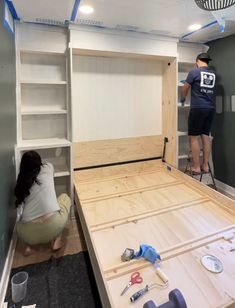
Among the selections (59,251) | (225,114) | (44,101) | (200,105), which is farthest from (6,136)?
(225,114)

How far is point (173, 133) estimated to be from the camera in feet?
10.6

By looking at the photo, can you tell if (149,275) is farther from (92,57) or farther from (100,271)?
(92,57)

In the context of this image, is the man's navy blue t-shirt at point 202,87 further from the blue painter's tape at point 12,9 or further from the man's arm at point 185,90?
the blue painter's tape at point 12,9

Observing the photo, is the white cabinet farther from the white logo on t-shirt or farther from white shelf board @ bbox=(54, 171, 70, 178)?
the white logo on t-shirt

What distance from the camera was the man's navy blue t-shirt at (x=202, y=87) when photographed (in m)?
2.83

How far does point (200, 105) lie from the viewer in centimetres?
288

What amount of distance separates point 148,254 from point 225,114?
8.76ft

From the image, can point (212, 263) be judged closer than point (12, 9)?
Yes

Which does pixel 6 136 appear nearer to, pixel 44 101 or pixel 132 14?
pixel 44 101

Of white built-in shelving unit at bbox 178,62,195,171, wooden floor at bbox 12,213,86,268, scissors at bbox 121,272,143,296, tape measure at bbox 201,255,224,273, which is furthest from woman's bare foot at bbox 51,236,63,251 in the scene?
white built-in shelving unit at bbox 178,62,195,171

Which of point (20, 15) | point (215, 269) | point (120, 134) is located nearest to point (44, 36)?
point (20, 15)

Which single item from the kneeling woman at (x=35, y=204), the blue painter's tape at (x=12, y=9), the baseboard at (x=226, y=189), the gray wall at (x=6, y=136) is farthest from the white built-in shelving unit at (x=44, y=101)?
the baseboard at (x=226, y=189)

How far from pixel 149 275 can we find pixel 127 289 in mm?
167

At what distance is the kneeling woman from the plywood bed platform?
300 millimetres
